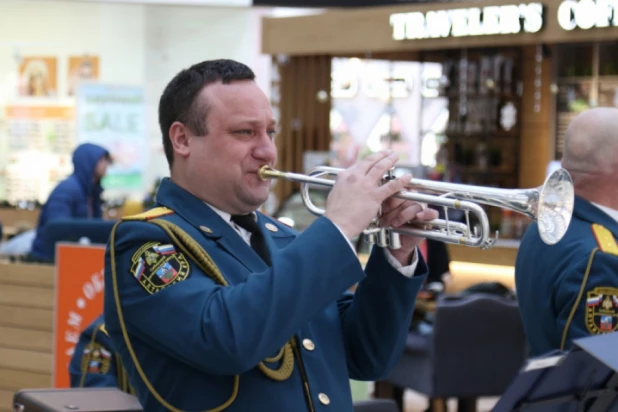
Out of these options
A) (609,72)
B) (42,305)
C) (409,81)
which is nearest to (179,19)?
(409,81)

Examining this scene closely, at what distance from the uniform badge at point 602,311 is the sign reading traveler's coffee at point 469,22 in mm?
7672

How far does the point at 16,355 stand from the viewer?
544cm

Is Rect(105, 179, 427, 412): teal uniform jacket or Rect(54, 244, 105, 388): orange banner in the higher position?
Rect(105, 179, 427, 412): teal uniform jacket

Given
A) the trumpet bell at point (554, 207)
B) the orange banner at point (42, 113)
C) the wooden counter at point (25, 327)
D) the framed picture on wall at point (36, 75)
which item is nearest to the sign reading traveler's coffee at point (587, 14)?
the wooden counter at point (25, 327)

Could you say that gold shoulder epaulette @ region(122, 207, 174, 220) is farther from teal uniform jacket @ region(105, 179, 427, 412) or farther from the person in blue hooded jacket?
the person in blue hooded jacket

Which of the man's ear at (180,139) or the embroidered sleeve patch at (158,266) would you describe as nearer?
the embroidered sleeve patch at (158,266)

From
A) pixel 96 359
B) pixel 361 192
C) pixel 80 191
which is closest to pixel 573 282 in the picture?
pixel 361 192

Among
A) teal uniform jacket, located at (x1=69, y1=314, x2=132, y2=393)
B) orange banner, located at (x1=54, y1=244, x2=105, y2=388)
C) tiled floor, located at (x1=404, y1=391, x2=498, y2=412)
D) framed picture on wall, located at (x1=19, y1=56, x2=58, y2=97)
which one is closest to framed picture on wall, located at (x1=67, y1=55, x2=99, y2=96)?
framed picture on wall, located at (x1=19, y1=56, x2=58, y2=97)

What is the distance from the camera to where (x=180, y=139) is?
2.05 metres

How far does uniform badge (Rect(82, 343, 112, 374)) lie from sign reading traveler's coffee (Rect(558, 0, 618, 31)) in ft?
24.1

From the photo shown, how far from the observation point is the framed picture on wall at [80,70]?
45.5 feet

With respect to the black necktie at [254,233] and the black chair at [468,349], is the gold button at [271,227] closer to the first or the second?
the black necktie at [254,233]

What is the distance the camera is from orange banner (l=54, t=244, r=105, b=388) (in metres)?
4.96

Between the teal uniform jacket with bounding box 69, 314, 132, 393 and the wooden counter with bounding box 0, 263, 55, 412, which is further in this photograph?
the wooden counter with bounding box 0, 263, 55, 412
